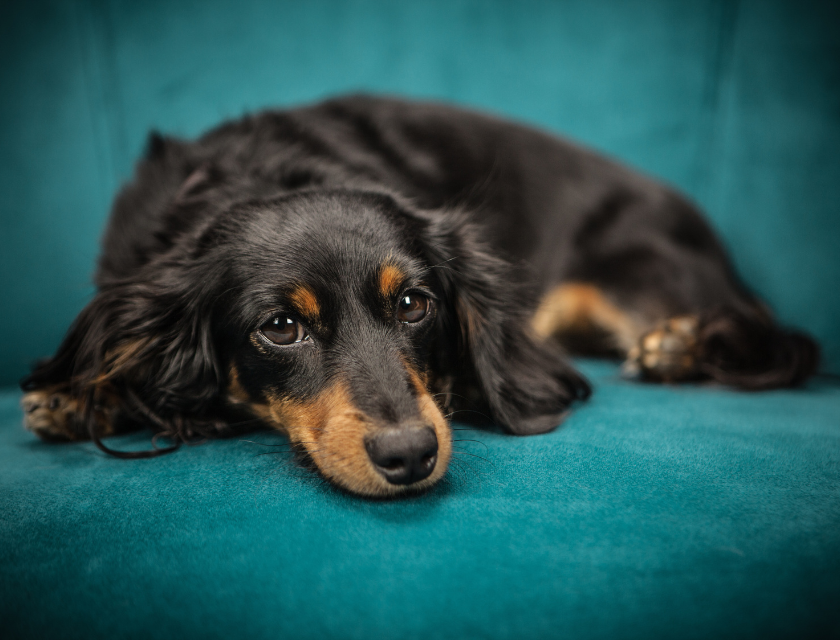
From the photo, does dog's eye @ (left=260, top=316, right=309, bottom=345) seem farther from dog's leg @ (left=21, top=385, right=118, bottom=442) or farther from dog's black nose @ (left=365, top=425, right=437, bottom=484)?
dog's leg @ (left=21, top=385, right=118, bottom=442)

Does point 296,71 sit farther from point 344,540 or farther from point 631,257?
point 344,540

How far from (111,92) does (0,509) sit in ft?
7.69

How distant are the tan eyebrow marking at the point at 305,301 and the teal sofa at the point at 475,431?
0.38 meters

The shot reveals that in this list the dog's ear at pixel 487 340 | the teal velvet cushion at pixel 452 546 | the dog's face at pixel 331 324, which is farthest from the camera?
the dog's ear at pixel 487 340

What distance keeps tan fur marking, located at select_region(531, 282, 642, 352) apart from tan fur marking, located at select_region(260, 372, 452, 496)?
1428 mm

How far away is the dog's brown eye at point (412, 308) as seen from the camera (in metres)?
1.57

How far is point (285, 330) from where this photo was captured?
4.92ft

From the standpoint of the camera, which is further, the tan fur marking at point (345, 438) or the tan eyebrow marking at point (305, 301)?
the tan eyebrow marking at point (305, 301)

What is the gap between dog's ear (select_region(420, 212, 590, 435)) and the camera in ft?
5.83

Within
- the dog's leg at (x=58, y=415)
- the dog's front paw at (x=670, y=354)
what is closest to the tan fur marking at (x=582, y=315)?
the dog's front paw at (x=670, y=354)

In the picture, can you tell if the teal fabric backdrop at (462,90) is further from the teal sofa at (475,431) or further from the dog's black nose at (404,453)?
the dog's black nose at (404,453)

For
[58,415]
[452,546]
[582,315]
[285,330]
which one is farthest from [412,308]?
[582,315]

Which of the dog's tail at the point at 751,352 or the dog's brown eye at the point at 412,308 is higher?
the dog's brown eye at the point at 412,308

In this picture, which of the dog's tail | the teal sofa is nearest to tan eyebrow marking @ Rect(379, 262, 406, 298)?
the teal sofa
